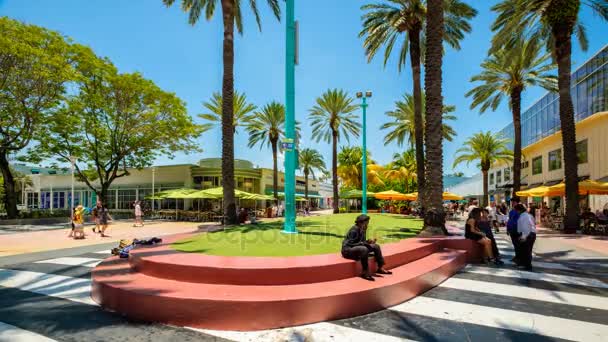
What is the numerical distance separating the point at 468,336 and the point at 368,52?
21402 millimetres

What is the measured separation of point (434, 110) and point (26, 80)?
26477mm

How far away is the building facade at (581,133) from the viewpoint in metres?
22.3

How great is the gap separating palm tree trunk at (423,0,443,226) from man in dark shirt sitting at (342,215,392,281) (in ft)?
17.8

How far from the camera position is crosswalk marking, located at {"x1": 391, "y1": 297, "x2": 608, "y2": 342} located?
171 inches

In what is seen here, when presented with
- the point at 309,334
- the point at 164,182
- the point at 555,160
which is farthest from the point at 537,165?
the point at 164,182

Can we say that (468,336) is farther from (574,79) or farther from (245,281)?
(574,79)


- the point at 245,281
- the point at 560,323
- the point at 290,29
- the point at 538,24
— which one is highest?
the point at 538,24

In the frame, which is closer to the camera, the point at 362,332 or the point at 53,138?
the point at 362,332

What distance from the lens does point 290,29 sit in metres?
10.4

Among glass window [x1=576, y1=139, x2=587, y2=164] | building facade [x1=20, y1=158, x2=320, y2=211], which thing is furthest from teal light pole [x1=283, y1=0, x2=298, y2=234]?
building facade [x1=20, y1=158, x2=320, y2=211]

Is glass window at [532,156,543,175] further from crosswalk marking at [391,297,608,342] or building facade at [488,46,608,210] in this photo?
crosswalk marking at [391,297,608,342]

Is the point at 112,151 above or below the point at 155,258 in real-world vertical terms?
above

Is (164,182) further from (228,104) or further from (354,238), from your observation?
(354,238)

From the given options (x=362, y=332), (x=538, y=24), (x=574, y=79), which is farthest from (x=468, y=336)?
(x=574, y=79)
